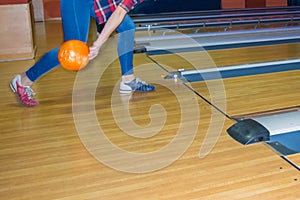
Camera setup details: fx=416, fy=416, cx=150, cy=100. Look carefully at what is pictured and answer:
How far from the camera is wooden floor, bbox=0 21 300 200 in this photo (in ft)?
4.58

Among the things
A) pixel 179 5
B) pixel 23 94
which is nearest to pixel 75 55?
pixel 23 94

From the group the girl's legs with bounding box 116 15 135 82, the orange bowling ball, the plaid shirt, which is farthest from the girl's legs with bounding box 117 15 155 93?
the orange bowling ball

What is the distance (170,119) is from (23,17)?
1.96 meters

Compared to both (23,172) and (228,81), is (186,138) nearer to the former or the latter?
(23,172)

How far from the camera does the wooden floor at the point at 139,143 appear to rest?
1395mm

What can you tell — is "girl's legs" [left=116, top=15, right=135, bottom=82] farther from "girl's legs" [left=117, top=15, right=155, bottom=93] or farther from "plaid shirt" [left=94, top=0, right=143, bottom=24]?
"plaid shirt" [left=94, top=0, right=143, bottom=24]

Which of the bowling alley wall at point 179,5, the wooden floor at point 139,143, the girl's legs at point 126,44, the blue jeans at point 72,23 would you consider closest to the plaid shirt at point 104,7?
the blue jeans at point 72,23

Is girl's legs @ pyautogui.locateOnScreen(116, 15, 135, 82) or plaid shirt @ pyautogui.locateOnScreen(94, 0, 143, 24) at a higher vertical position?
plaid shirt @ pyautogui.locateOnScreen(94, 0, 143, 24)

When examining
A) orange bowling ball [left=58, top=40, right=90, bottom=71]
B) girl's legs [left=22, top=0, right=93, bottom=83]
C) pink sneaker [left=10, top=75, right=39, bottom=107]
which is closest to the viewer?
orange bowling ball [left=58, top=40, right=90, bottom=71]

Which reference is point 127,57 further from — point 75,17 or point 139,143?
point 139,143

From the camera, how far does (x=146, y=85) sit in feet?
8.11

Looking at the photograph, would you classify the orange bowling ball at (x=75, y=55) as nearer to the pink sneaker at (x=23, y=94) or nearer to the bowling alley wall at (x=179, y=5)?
the pink sneaker at (x=23, y=94)

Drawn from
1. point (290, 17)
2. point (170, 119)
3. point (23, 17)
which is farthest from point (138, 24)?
point (170, 119)

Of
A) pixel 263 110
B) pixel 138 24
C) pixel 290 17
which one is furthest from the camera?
pixel 290 17
